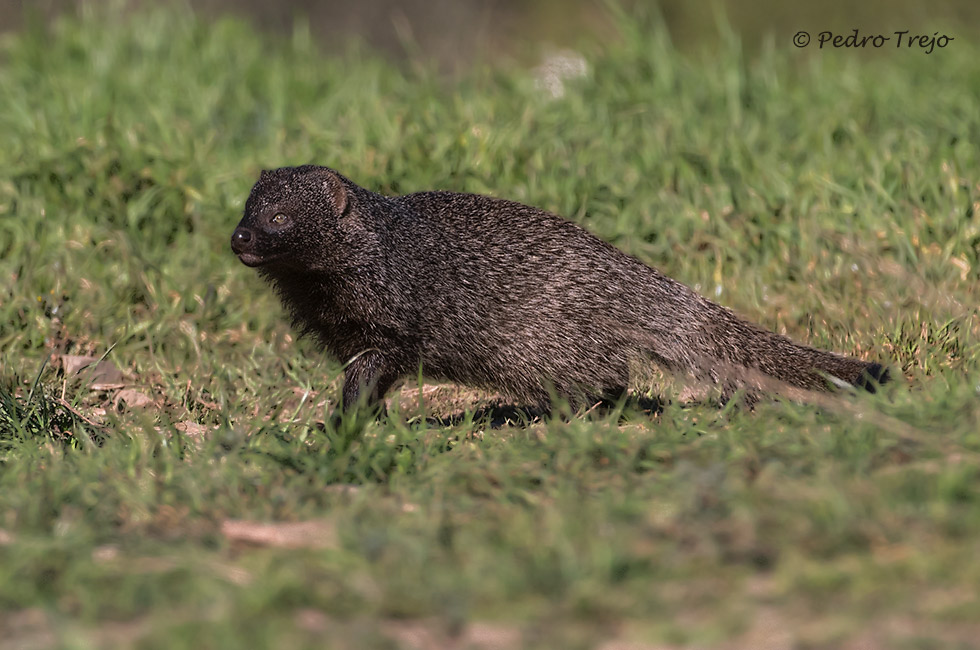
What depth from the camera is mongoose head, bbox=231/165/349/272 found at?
3.92m

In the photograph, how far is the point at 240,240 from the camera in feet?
12.5

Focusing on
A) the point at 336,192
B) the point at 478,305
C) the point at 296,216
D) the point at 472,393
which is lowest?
the point at 472,393

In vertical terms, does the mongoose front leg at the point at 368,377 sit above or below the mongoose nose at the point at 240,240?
below

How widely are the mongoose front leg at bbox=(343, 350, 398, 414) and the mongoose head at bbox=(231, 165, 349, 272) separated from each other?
14.1 inches

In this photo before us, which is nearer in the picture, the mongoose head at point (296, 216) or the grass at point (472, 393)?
the grass at point (472, 393)

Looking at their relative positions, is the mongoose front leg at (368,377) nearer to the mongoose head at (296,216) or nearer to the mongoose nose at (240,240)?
the mongoose head at (296,216)

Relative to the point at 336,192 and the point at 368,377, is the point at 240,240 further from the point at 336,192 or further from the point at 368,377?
the point at 368,377

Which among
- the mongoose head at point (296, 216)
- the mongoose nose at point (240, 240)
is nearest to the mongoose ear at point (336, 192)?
the mongoose head at point (296, 216)

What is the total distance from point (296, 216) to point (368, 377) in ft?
1.91

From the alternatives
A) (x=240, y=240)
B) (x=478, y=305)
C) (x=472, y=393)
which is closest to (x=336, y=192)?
(x=240, y=240)

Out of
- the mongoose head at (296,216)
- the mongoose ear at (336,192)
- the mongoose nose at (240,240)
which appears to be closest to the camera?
the mongoose nose at (240,240)

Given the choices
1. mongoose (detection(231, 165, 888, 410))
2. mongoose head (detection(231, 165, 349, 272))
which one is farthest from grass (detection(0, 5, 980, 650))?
mongoose head (detection(231, 165, 349, 272))

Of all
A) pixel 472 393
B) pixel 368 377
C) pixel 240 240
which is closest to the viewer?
pixel 240 240

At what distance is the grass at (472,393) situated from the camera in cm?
223
